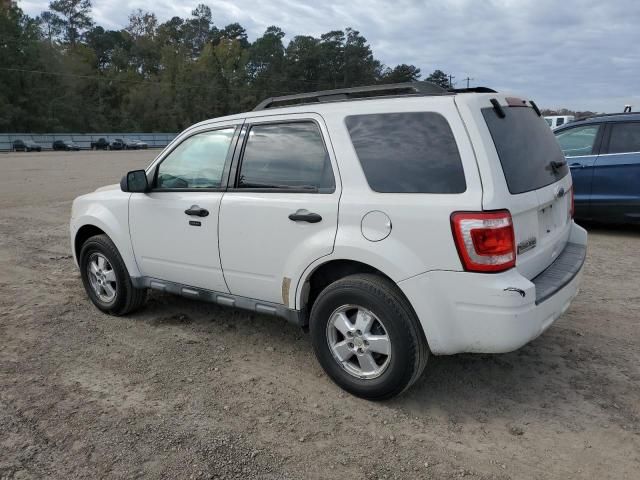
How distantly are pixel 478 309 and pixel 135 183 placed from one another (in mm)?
2920

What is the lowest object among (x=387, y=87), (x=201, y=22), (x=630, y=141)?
(x=630, y=141)

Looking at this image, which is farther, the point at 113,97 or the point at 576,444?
the point at 113,97

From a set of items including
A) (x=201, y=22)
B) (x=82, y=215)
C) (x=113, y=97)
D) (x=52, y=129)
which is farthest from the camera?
(x=201, y=22)

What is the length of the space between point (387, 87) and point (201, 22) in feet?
382

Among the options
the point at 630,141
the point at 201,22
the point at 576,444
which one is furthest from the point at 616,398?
the point at 201,22

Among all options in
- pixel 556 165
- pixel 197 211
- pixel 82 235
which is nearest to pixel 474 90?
pixel 556 165

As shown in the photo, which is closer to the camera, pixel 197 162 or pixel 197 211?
pixel 197 211

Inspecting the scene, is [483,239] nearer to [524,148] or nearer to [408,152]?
[408,152]

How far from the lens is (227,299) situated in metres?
4.13

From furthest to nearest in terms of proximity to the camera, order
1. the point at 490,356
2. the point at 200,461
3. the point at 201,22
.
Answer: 1. the point at 201,22
2. the point at 490,356
3. the point at 200,461

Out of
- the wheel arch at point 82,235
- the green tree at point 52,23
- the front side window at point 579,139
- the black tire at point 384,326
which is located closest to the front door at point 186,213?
the wheel arch at point 82,235

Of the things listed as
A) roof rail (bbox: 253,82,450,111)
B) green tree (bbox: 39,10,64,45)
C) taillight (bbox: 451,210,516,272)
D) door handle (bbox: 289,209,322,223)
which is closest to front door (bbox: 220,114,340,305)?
door handle (bbox: 289,209,322,223)

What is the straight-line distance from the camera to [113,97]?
90.6 metres

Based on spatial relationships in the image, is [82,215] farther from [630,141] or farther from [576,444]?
[630,141]
